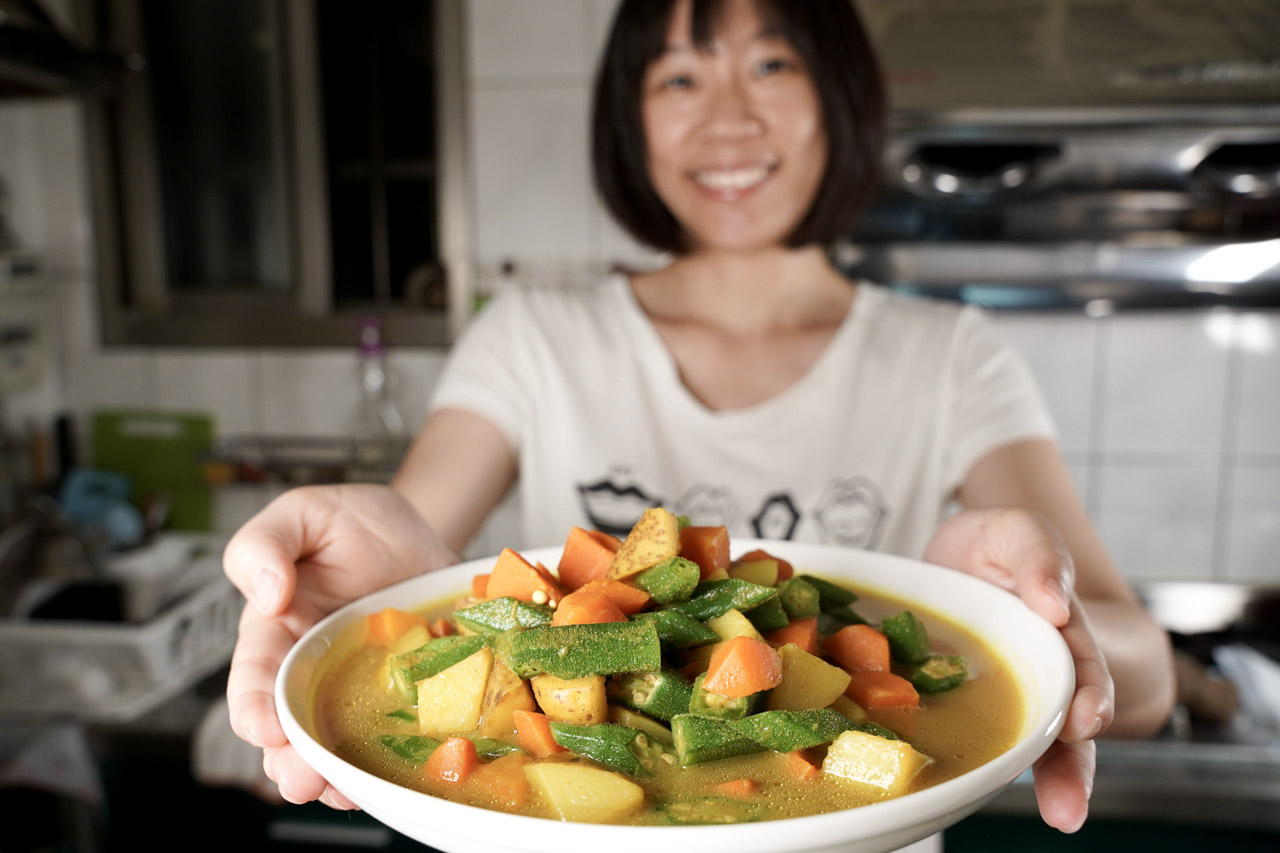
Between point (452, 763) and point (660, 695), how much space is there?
0.59 ft

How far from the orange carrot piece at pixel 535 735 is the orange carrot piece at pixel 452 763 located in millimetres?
52

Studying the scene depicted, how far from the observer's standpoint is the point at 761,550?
3.28 feet

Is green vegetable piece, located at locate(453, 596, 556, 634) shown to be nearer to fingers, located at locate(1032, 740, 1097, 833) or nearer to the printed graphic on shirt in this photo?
fingers, located at locate(1032, 740, 1097, 833)

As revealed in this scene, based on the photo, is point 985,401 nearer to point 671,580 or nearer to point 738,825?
point 671,580

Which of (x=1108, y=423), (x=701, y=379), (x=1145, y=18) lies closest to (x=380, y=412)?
(x=701, y=379)

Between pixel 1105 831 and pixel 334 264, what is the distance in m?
2.74

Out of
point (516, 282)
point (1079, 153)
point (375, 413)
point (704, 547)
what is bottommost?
point (375, 413)

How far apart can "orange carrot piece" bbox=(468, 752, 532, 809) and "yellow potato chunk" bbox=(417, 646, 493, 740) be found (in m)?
0.06

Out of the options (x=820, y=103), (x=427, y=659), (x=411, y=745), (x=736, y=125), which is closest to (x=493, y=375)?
(x=736, y=125)

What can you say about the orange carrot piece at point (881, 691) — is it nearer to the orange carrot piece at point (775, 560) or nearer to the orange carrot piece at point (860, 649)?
the orange carrot piece at point (860, 649)

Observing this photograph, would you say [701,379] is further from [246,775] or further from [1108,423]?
[1108,423]

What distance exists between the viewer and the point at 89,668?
218 cm

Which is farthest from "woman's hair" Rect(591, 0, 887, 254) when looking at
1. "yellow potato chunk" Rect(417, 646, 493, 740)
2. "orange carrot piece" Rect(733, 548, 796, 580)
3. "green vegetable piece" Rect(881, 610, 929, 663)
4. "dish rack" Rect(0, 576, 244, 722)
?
"dish rack" Rect(0, 576, 244, 722)

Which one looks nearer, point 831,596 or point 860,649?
point 860,649
